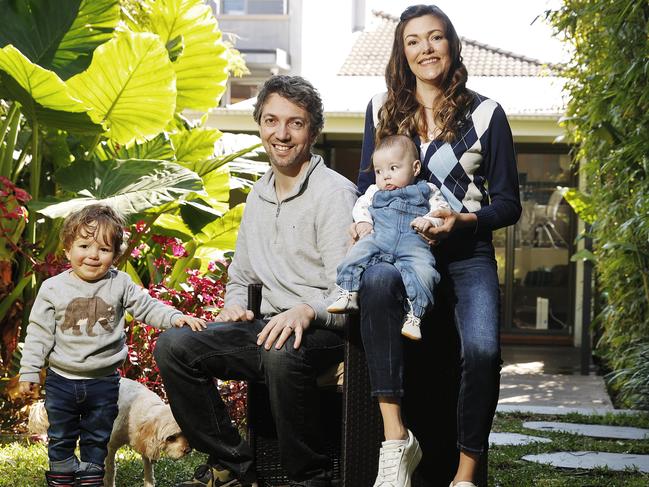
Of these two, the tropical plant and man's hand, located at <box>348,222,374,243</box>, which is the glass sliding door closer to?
the tropical plant

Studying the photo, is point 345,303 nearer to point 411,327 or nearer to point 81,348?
point 411,327

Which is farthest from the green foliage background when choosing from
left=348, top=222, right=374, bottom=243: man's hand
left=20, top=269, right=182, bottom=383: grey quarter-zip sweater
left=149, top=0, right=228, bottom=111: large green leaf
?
left=20, top=269, right=182, bottom=383: grey quarter-zip sweater

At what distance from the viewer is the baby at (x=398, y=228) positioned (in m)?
3.27

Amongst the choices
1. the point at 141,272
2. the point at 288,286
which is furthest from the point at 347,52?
the point at 288,286

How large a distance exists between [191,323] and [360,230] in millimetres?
685

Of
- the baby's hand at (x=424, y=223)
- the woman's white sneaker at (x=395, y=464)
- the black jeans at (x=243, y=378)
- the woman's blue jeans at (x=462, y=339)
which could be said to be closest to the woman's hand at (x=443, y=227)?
the baby's hand at (x=424, y=223)

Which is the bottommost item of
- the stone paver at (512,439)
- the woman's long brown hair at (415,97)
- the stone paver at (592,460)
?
the stone paver at (512,439)

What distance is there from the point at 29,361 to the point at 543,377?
772cm

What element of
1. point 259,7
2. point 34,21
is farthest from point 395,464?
point 259,7

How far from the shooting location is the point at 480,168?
12.1ft

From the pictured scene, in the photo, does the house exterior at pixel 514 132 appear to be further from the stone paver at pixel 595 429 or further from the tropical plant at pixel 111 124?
the stone paver at pixel 595 429

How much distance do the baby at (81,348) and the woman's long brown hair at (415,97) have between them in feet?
3.30

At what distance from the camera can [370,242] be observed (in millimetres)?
3428

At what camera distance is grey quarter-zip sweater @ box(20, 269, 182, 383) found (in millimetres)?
3719
